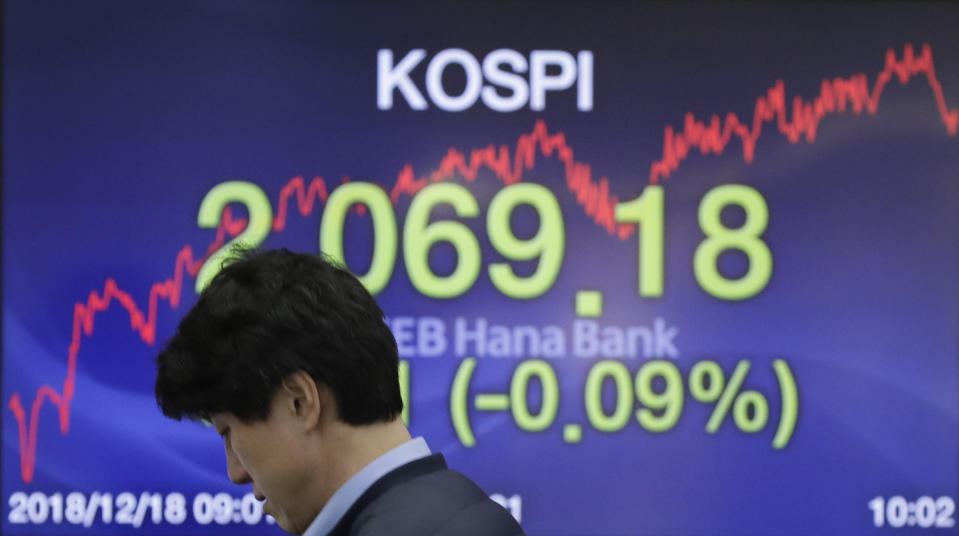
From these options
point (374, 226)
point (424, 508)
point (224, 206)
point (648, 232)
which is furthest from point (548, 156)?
point (424, 508)

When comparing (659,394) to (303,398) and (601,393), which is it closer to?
(601,393)

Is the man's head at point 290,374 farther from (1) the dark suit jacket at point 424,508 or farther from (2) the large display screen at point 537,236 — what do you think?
(2) the large display screen at point 537,236

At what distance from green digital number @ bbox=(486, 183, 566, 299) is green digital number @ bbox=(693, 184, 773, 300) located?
1.09 feet

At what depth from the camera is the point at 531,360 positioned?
105 inches

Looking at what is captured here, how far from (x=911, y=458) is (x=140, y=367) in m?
1.81

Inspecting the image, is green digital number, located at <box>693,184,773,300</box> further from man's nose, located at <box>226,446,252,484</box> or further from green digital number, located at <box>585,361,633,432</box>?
man's nose, located at <box>226,446,252,484</box>

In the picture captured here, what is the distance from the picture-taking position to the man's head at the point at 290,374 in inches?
39.1

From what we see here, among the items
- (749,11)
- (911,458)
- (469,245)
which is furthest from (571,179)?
(911,458)

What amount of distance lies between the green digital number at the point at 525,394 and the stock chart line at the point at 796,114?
520 mm

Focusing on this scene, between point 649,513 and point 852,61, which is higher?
point 852,61

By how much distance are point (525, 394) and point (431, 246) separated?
408mm

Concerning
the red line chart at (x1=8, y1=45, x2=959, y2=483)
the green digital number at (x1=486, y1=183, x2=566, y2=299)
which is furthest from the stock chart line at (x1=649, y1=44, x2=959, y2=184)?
the green digital number at (x1=486, y1=183, x2=566, y2=299)

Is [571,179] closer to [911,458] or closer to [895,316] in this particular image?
[895,316]

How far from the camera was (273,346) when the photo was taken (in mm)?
990
